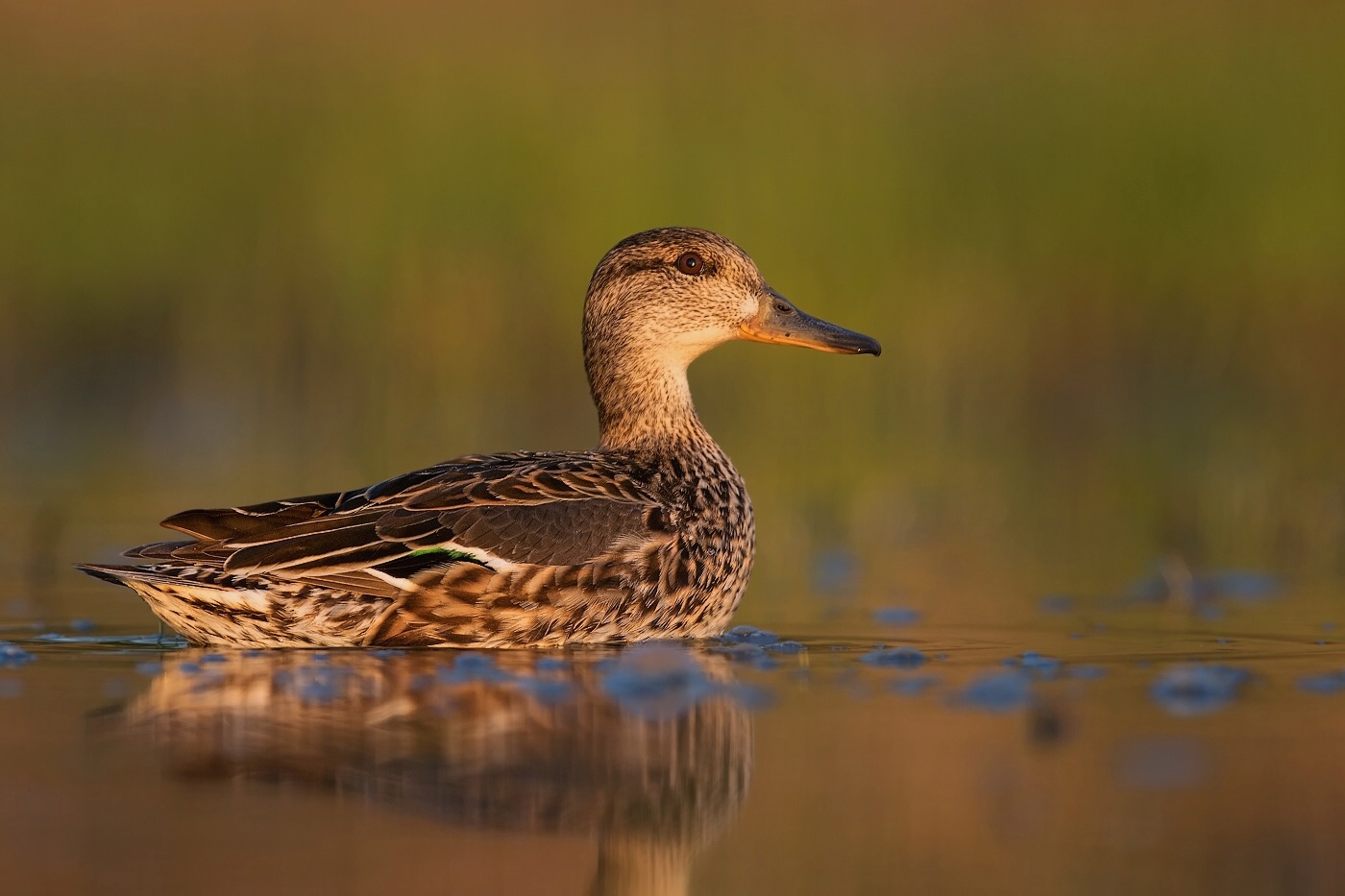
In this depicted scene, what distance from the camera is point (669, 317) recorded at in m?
8.41

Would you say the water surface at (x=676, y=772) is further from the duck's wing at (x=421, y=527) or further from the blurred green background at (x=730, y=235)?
the blurred green background at (x=730, y=235)

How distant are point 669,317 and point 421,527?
6.15 ft

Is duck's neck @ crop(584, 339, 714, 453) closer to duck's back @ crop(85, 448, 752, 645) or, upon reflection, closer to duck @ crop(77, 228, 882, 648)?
duck @ crop(77, 228, 882, 648)

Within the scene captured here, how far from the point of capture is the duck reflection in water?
14.8 ft

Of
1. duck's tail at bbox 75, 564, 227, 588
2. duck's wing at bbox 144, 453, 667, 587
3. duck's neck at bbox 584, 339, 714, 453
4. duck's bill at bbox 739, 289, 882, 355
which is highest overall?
duck's bill at bbox 739, 289, 882, 355

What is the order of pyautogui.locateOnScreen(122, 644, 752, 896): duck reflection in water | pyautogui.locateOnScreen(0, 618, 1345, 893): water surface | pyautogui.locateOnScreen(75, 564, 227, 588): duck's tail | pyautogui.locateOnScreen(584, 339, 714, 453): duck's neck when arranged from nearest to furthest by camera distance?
pyautogui.locateOnScreen(0, 618, 1345, 893): water surface < pyautogui.locateOnScreen(122, 644, 752, 896): duck reflection in water < pyautogui.locateOnScreen(75, 564, 227, 588): duck's tail < pyautogui.locateOnScreen(584, 339, 714, 453): duck's neck

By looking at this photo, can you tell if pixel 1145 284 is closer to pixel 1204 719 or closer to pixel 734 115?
pixel 734 115

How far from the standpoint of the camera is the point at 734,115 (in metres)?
15.4

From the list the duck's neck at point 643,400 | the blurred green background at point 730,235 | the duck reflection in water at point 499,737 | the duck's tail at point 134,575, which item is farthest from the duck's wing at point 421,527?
the blurred green background at point 730,235

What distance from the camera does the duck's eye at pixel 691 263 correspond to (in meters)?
8.44

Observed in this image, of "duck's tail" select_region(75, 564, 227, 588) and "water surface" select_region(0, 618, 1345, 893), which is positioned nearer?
"water surface" select_region(0, 618, 1345, 893)

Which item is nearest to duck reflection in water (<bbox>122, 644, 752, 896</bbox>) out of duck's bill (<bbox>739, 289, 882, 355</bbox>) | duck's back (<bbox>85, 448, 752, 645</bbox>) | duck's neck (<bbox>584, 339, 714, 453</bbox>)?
duck's back (<bbox>85, 448, 752, 645</bbox>)

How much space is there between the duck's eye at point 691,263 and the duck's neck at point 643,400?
0.34m

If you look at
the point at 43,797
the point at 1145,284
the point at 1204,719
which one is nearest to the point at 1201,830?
the point at 1204,719
